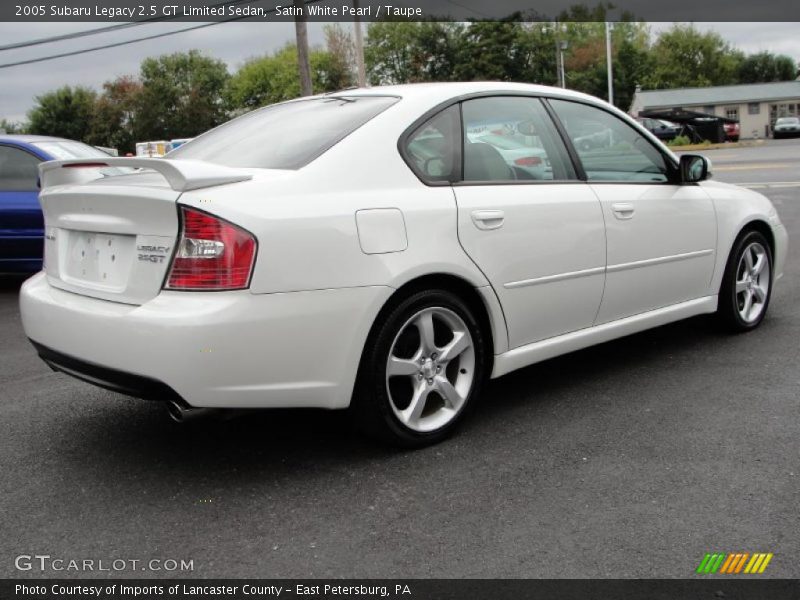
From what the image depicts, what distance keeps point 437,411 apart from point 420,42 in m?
84.5

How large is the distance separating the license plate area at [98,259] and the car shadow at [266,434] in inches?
24.9

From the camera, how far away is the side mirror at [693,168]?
4793mm

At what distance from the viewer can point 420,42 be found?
276 ft

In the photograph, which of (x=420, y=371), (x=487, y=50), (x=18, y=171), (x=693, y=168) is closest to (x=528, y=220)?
(x=420, y=371)

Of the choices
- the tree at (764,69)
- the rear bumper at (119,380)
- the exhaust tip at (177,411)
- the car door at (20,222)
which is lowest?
the exhaust tip at (177,411)

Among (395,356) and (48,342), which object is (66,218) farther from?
(395,356)

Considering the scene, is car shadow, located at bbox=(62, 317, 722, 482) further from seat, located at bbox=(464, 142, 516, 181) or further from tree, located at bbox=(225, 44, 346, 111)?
tree, located at bbox=(225, 44, 346, 111)

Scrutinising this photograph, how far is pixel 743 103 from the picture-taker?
72375mm

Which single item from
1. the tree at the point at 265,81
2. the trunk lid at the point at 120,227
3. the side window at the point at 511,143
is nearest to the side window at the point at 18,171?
the trunk lid at the point at 120,227

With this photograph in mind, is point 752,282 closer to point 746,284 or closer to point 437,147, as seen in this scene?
point 746,284

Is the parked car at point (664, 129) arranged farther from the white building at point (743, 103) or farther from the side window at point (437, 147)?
the side window at point (437, 147)

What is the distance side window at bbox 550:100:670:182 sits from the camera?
4.36 metres

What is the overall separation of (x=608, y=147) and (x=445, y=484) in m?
2.26
